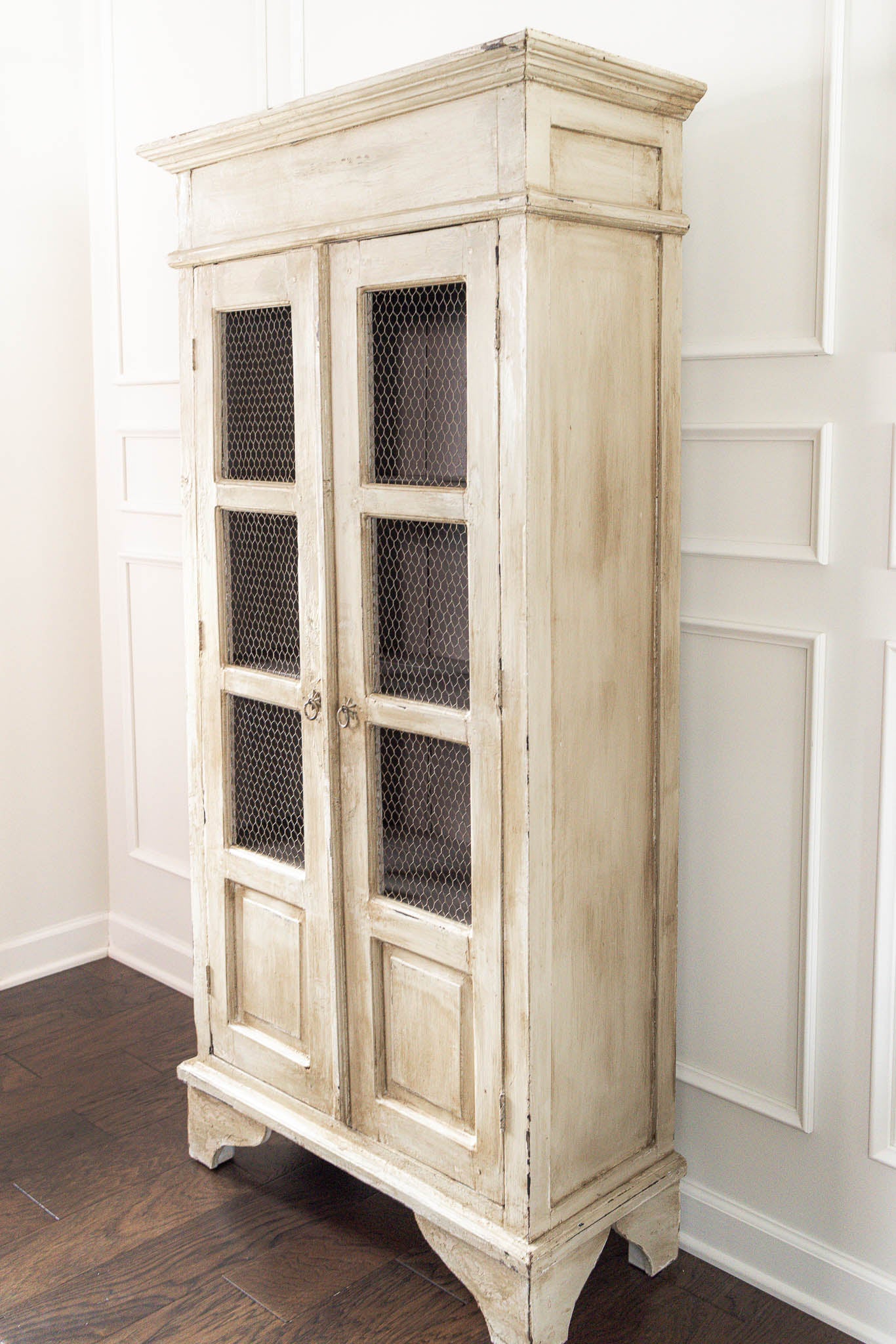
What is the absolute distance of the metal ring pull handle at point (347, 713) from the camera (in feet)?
6.57

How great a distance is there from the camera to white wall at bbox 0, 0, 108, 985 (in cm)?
312

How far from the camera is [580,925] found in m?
1.89

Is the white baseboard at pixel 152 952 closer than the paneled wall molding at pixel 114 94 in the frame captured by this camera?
No

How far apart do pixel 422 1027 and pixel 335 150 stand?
1377 mm

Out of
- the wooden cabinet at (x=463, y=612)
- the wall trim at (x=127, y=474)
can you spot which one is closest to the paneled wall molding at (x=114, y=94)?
the wall trim at (x=127, y=474)

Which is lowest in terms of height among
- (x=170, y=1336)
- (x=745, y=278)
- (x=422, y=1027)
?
(x=170, y=1336)

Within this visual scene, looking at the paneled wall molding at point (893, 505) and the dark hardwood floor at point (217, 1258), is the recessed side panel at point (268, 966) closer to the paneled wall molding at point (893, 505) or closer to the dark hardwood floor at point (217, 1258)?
the dark hardwood floor at point (217, 1258)

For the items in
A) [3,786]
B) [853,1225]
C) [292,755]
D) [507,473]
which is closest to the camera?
[507,473]

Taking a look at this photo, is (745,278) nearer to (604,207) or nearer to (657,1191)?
(604,207)

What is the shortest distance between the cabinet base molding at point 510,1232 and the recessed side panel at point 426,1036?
0.42ft

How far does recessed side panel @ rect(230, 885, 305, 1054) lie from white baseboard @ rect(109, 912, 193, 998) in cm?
87

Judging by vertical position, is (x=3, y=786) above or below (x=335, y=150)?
below

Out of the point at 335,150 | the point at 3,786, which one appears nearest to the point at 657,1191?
the point at 335,150

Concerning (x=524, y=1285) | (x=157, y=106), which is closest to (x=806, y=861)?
(x=524, y=1285)
